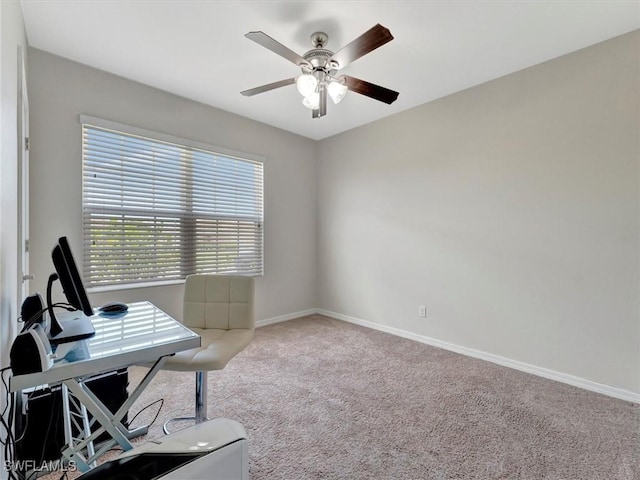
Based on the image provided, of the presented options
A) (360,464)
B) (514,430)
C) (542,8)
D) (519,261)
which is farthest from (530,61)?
(360,464)

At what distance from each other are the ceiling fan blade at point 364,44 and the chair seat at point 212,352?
191 centimetres

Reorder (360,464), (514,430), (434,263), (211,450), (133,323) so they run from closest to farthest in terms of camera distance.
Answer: (211,450)
(133,323)
(360,464)
(514,430)
(434,263)

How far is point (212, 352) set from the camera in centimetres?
174

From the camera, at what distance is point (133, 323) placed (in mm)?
1452

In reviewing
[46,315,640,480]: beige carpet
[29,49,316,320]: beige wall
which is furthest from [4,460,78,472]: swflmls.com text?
[29,49,316,320]: beige wall

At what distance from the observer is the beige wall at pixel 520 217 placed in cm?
222

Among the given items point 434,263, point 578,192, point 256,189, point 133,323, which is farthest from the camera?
point 256,189

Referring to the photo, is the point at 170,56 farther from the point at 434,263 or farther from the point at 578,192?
the point at 578,192

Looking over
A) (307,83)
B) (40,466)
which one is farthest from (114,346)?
(307,83)

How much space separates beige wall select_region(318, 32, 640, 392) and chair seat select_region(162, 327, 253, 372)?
2.10 metres

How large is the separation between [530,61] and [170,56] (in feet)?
9.63

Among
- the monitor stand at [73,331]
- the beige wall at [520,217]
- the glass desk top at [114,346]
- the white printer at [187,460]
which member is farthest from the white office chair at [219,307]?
the beige wall at [520,217]

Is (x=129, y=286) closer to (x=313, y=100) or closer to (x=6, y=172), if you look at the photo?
(x=6, y=172)

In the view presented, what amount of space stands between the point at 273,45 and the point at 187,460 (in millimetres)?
2011
